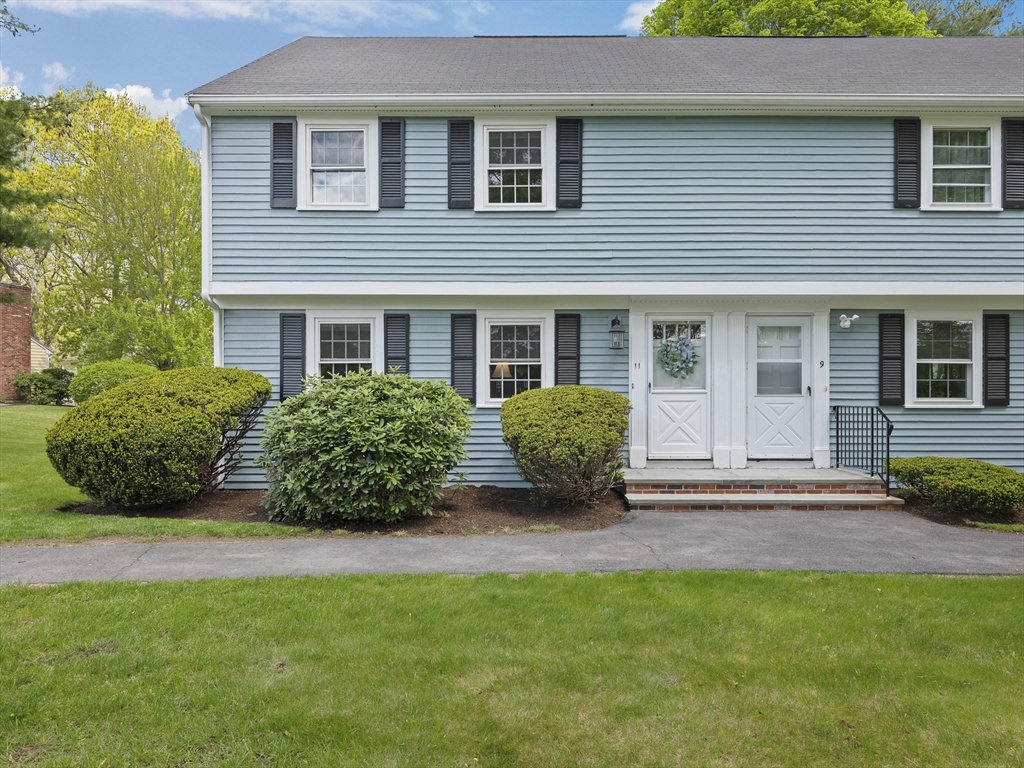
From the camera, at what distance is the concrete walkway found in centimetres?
531

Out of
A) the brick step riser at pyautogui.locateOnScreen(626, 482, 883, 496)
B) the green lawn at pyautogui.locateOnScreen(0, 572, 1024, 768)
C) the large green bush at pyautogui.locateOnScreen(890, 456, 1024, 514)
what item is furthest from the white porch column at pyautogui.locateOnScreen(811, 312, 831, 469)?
the green lawn at pyautogui.locateOnScreen(0, 572, 1024, 768)

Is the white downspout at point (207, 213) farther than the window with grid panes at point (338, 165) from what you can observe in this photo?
No

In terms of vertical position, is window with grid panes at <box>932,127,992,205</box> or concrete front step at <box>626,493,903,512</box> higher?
window with grid panes at <box>932,127,992,205</box>

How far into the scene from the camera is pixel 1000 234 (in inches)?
363

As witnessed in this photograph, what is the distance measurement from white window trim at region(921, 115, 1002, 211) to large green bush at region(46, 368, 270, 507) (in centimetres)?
958

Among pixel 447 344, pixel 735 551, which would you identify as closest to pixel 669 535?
pixel 735 551

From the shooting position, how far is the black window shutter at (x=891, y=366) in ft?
30.7

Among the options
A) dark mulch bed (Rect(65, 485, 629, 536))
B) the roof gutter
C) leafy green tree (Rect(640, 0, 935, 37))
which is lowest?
dark mulch bed (Rect(65, 485, 629, 536))

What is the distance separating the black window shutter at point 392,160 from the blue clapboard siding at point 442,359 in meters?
1.60

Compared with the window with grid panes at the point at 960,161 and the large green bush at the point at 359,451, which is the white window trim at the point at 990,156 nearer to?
the window with grid panes at the point at 960,161

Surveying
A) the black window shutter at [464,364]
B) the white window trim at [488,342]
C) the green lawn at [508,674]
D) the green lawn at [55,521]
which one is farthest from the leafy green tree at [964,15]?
the green lawn at [55,521]

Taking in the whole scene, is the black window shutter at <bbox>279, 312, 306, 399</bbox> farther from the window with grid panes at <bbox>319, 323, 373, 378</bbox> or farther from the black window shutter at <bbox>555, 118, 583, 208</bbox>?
the black window shutter at <bbox>555, 118, 583, 208</bbox>

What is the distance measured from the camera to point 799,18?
1962 cm

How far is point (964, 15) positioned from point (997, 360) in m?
22.6
